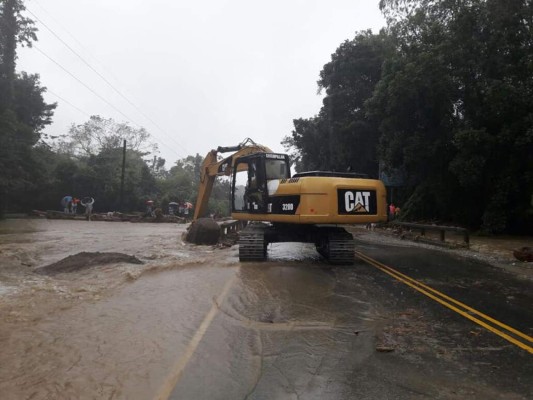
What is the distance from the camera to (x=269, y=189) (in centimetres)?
1403

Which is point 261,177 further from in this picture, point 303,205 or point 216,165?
point 216,165

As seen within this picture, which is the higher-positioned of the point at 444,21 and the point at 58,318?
the point at 444,21

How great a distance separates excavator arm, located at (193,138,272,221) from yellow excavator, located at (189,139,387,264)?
276 cm

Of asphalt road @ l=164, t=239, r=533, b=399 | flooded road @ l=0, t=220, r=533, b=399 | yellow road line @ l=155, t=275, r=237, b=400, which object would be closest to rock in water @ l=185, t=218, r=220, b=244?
flooded road @ l=0, t=220, r=533, b=399

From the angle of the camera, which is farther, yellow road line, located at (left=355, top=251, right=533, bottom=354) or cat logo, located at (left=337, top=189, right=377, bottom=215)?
cat logo, located at (left=337, top=189, right=377, bottom=215)

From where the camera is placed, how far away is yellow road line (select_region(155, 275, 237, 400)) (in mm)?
4500

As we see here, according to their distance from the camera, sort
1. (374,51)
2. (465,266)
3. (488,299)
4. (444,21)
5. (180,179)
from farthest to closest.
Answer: (180,179) < (374,51) < (444,21) < (465,266) < (488,299)

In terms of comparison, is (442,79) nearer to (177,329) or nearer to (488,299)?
(488,299)

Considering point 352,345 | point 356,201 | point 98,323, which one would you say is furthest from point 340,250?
point 98,323

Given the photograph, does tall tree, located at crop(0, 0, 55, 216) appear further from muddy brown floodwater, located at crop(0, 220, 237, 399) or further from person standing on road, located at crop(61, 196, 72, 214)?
muddy brown floodwater, located at crop(0, 220, 237, 399)

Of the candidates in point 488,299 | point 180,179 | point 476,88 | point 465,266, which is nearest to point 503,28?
point 476,88

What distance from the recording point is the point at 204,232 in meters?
18.8

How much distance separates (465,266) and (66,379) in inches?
474

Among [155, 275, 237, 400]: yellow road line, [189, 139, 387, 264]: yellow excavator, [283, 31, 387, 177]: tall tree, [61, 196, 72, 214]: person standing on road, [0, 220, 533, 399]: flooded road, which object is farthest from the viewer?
[61, 196, 72, 214]: person standing on road
